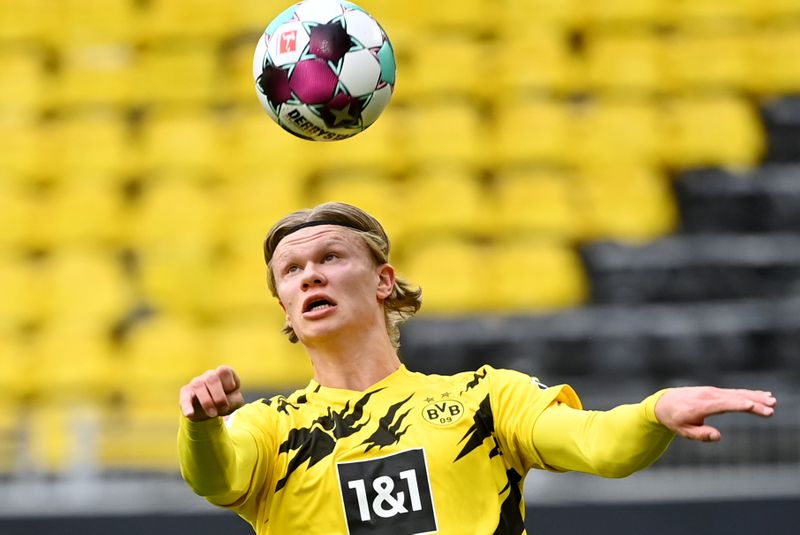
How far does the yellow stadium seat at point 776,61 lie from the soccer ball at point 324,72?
519 cm

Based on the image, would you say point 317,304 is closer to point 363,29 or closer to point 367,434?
point 367,434

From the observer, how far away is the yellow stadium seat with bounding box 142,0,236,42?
392 inches

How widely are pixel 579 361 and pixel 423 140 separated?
2013 millimetres

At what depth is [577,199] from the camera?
9133 millimetres

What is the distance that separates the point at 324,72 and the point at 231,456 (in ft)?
5.98

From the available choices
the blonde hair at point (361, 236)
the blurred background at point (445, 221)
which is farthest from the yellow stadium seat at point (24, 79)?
the blonde hair at point (361, 236)

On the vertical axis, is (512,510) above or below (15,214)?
below

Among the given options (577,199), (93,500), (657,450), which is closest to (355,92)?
(657,450)

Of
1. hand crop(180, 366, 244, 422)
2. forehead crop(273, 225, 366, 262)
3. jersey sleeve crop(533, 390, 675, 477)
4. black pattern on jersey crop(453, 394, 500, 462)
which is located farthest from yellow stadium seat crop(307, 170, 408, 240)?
hand crop(180, 366, 244, 422)

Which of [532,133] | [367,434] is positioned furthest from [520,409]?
[532,133]

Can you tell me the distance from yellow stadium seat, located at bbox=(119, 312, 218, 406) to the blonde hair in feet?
13.6

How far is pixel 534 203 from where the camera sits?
9070 mm

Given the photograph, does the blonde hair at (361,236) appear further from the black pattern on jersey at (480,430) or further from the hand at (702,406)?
the hand at (702,406)

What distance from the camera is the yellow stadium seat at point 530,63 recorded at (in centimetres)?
960
